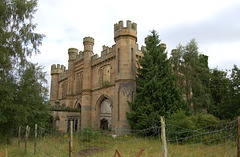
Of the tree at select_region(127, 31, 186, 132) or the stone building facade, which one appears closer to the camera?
the tree at select_region(127, 31, 186, 132)

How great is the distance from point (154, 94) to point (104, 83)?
262 inches

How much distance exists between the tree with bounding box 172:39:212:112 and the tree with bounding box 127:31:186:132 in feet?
15.5

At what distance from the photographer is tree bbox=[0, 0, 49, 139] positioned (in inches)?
462

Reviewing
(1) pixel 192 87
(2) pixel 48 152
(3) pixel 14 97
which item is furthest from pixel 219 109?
(3) pixel 14 97

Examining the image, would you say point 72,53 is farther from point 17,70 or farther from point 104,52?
point 17,70

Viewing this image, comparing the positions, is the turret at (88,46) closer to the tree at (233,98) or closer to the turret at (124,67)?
the turret at (124,67)

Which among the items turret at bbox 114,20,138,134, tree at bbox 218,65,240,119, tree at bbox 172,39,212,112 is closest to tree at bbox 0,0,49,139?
turret at bbox 114,20,138,134

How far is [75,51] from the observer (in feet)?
84.9

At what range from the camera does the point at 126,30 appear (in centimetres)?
1816

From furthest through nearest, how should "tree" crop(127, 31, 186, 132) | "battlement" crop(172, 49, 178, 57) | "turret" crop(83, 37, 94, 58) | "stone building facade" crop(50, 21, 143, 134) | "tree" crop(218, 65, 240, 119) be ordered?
"battlement" crop(172, 49, 178, 57)
"turret" crop(83, 37, 94, 58)
"tree" crop(218, 65, 240, 119)
"stone building facade" crop(50, 21, 143, 134)
"tree" crop(127, 31, 186, 132)

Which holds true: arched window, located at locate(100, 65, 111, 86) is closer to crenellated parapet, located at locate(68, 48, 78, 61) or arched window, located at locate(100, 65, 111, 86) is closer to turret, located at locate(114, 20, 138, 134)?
turret, located at locate(114, 20, 138, 134)

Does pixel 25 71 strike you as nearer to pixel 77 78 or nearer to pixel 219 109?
pixel 77 78

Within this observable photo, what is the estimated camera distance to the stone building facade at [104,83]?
56.0 ft

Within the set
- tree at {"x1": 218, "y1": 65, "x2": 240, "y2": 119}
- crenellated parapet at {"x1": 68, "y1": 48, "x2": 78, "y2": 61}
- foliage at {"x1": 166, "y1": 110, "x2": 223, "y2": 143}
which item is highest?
crenellated parapet at {"x1": 68, "y1": 48, "x2": 78, "y2": 61}
